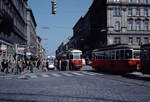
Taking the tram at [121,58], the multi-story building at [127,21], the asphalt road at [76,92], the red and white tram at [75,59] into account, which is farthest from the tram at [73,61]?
the multi-story building at [127,21]

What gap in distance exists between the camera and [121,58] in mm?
23297

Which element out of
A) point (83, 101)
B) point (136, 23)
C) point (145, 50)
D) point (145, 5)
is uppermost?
point (145, 5)

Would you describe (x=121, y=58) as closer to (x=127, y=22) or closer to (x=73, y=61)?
(x=73, y=61)

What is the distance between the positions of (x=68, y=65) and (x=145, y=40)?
28.7 meters

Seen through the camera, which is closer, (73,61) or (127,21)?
(73,61)

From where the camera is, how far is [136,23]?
190 feet

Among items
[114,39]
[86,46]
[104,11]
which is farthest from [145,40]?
[86,46]

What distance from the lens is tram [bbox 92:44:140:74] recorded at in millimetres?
22297

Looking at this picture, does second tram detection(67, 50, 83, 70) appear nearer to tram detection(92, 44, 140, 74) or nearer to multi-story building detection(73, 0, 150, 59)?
tram detection(92, 44, 140, 74)

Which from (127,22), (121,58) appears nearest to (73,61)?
(121,58)

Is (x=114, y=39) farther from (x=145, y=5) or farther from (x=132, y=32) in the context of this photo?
(x=145, y=5)

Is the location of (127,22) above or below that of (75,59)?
above

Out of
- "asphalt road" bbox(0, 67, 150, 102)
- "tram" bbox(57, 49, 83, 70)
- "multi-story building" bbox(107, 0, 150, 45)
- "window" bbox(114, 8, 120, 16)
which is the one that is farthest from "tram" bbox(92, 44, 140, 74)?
"window" bbox(114, 8, 120, 16)

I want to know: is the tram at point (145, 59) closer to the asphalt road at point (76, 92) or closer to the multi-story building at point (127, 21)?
the asphalt road at point (76, 92)
